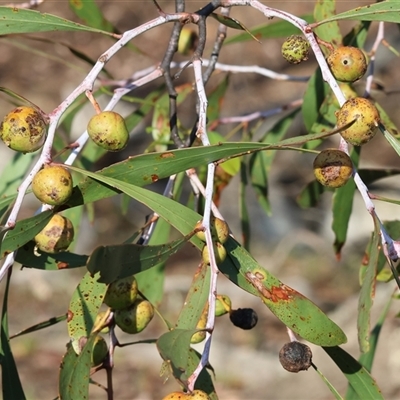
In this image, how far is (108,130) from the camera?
34.5 inches

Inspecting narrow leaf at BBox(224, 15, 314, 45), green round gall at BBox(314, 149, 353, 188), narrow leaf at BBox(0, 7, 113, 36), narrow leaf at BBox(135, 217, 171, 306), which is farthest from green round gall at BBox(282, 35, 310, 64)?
narrow leaf at BBox(224, 15, 314, 45)

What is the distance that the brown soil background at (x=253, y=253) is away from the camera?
3.80m

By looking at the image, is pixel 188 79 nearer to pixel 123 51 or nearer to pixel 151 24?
pixel 123 51

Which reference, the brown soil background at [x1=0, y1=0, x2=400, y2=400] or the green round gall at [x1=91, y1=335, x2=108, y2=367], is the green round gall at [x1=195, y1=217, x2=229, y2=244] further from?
the brown soil background at [x1=0, y1=0, x2=400, y2=400]

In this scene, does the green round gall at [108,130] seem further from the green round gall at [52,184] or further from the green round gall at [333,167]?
the green round gall at [333,167]

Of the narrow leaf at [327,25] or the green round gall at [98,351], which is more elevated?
the narrow leaf at [327,25]

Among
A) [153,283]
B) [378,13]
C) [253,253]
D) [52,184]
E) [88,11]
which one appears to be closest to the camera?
[52,184]

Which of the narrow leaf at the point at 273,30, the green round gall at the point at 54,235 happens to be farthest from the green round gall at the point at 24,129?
the narrow leaf at the point at 273,30

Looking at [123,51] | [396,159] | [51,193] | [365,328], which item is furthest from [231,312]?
[123,51]

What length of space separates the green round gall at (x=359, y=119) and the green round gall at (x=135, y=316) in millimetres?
377

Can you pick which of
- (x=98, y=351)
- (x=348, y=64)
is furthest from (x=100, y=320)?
(x=348, y=64)

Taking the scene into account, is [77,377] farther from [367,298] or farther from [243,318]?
[367,298]

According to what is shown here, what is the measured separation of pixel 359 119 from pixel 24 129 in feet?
1.31

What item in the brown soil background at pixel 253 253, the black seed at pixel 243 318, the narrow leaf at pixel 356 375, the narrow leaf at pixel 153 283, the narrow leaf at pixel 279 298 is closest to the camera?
the narrow leaf at pixel 279 298
